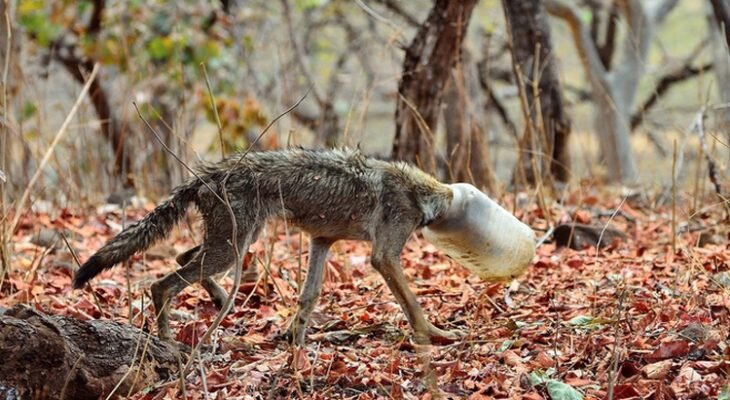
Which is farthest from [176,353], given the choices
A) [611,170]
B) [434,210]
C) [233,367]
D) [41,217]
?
[611,170]

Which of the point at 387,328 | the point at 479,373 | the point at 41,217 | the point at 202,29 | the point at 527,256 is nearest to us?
the point at 479,373

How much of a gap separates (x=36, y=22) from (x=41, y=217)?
5.04 m

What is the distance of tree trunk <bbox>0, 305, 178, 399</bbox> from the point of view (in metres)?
3.92

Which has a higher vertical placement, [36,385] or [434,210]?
[434,210]

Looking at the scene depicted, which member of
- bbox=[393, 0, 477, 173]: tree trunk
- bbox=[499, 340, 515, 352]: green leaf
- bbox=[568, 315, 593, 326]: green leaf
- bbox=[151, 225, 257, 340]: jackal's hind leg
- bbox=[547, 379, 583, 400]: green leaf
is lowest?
bbox=[547, 379, 583, 400]: green leaf

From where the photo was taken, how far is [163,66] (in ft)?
45.2

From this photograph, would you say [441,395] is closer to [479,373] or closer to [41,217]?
[479,373]

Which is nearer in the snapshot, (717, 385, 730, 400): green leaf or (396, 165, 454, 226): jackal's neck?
(717, 385, 730, 400): green leaf

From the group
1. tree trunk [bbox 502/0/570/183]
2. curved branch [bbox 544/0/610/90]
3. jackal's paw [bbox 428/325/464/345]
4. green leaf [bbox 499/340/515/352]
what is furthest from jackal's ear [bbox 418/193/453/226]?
curved branch [bbox 544/0/610/90]

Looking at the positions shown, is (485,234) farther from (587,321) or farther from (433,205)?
(587,321)

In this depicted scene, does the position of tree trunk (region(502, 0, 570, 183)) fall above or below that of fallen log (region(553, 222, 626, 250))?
above

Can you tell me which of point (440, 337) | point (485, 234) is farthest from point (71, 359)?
point (485, 234)

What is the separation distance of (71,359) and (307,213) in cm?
143

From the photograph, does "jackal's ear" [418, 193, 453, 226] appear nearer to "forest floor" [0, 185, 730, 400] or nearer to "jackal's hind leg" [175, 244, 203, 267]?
"forest floor" [0, 185, 730, 400]
